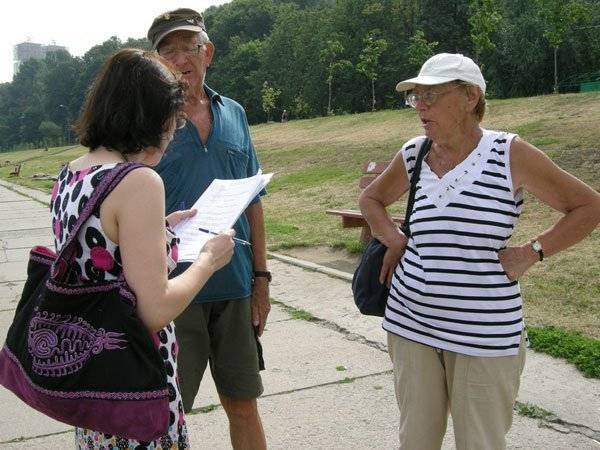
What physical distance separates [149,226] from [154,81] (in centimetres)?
45

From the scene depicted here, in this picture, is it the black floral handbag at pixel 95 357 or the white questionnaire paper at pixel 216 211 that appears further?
the white questionnaire paper at pixel 216 211

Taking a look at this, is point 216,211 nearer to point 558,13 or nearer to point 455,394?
point 455,394

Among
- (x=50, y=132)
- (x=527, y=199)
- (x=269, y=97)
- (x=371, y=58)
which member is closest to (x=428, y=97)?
(x=527, y=199)

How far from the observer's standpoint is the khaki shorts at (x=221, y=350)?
3.02m

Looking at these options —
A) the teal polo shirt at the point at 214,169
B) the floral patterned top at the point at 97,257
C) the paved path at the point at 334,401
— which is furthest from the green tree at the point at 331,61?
the floral patterned top at the point at 97,257

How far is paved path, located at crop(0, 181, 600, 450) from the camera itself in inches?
151

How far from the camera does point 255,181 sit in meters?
2.67

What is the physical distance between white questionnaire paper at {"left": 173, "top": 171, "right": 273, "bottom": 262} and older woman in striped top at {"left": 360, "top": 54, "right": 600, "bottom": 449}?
653mm

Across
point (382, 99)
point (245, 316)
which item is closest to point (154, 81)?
point (245, 316)

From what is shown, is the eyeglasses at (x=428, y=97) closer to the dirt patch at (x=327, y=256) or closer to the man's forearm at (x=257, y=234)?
the man's forearm at (x=257, y=234)

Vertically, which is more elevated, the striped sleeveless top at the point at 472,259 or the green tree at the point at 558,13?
the green tree at the point at 558,13

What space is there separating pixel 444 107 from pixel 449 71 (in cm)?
13

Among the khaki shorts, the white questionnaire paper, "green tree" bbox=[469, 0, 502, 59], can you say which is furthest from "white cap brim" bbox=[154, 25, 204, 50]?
"green tree" bbox=[469, 0, 502, 59]

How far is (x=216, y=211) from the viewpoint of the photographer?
249 cm
